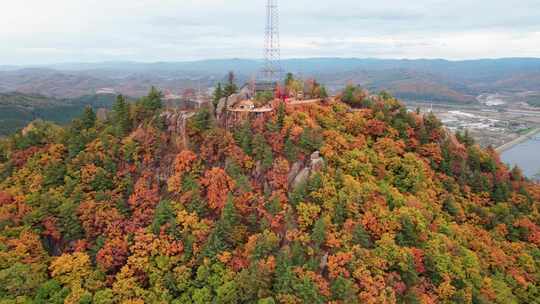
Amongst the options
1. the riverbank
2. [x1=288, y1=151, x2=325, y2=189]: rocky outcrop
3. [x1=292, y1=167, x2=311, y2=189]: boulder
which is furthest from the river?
[x1=292, y1=167, x2=311, y2=189]: boulder

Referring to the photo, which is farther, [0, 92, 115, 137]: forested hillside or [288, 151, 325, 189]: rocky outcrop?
[0, 92, 115, 137]: forested hillside

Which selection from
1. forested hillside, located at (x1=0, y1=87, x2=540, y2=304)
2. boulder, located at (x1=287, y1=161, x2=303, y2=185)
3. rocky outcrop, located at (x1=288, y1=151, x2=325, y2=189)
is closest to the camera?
forested hillside, located at (x1=0, y1=87, x2=540, y2=304)

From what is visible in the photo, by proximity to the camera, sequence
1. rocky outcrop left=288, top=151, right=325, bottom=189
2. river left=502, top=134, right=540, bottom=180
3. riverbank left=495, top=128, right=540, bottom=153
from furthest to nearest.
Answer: riverbank left=495, top=128, right=540, bottom=153 < river left=502, top=134, right=540, bottom=180 < rocky outcrop left=288, top=151, right=325, bottom=189

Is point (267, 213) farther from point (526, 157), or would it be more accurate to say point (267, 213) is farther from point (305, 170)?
point (526, 157)

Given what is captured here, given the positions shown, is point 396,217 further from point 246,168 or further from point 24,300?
point 24,300

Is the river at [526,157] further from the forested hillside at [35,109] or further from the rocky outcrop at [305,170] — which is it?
the forested hillside at [35,109]

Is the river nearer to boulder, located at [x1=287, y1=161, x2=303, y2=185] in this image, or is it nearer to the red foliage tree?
boulder, located at [x1=287, y1=161, x2=303, y2=185]

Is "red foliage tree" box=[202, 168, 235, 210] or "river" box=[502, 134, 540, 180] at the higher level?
"red foliage tree" box=[202, 168, 235, 210]
